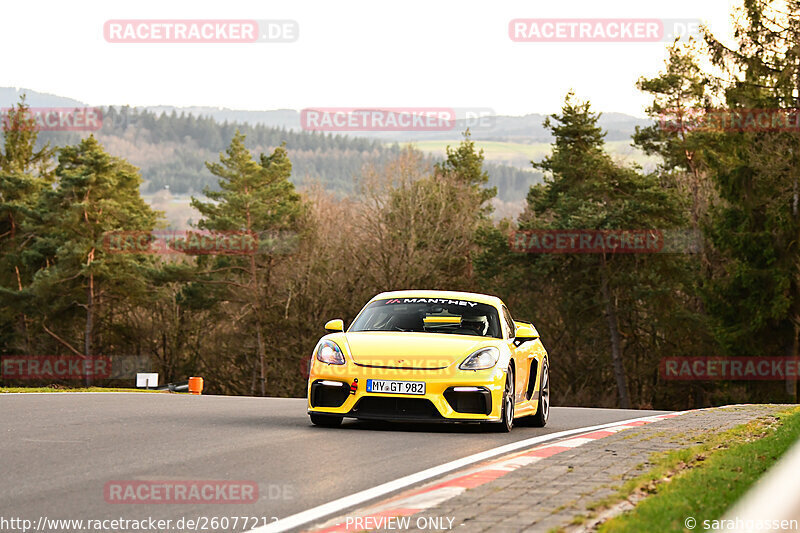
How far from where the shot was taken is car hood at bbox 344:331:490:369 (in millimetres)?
11297

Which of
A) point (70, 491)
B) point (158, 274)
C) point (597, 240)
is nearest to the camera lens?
point (70, 491)

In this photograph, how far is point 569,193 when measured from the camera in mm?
56375

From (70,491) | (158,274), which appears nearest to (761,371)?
(158,274)

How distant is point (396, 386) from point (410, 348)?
0.48 meters

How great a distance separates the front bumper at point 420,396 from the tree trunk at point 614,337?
4331 cm

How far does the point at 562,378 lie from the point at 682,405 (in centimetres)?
615

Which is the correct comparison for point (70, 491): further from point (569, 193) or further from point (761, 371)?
point (569, 193)

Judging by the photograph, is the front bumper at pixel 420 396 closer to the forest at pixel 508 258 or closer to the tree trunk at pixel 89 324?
the forest at pixel 508 258

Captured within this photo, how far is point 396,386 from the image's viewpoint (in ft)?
36.7

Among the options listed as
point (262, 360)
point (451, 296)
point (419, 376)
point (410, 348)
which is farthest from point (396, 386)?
point (262, 360)

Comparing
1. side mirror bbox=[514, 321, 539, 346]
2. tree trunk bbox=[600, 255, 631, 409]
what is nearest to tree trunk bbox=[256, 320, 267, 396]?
tree trunk bbox=[600, 255, 631, 409]

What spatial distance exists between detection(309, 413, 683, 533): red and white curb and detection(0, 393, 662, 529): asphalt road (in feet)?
1.36

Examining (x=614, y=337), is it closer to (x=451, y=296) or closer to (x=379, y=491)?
(x=451, y=296)

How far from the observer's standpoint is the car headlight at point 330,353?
1149 centimetres
